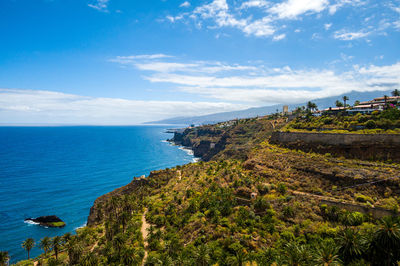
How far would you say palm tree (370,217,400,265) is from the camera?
31.1 m

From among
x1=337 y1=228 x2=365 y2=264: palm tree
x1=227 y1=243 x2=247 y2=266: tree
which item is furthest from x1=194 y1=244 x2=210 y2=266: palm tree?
x1=337 y1=228 x2=365 y2=264: palm tree

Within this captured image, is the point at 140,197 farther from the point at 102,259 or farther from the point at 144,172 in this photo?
the point at 144,172

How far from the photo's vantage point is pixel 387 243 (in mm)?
31516

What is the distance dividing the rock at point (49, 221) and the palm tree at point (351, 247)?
8196 cm

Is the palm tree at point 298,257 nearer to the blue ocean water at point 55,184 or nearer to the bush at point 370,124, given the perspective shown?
the bush at point 370,124

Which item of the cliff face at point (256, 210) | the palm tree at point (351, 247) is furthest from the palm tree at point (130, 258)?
the palm tree at point (351, 247)

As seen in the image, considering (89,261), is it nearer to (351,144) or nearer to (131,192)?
(131,192)

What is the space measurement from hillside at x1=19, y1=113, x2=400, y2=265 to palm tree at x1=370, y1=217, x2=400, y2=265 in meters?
0.12

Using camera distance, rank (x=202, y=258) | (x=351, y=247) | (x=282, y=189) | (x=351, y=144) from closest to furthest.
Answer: (x=351, y=247)
(x=202, y=258)
(x=282, y=189)
(x=351, y=144)

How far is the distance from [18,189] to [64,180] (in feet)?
66.5

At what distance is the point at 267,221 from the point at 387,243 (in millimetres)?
19800

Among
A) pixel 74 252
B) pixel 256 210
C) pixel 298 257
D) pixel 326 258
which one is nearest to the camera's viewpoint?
pixel 326 258

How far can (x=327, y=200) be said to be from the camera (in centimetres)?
4659

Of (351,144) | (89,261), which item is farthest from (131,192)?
(351,144)
